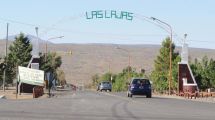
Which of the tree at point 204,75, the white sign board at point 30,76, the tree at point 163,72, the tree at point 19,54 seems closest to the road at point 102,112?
the white sign board at point 30,76

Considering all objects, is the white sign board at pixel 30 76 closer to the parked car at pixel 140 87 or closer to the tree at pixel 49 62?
the parked car at pixel 140 87

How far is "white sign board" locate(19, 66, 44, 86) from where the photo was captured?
2486 inches

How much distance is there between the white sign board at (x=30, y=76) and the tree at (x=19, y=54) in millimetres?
36206

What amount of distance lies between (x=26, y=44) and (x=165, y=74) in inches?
1242

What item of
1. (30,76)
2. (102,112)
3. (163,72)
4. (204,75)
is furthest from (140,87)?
(163,72)

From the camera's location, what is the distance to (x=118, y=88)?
115 metres

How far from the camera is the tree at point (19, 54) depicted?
102994mm

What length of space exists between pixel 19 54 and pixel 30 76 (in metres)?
41.3

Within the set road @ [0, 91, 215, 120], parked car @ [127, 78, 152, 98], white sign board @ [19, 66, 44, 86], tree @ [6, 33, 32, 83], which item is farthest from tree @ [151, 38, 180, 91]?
road @ [0, 91, 215, 120]

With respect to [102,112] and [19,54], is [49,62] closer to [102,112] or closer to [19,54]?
[19,54]

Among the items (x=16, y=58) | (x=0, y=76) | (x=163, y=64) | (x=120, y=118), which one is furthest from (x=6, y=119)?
(x=16, y=58)

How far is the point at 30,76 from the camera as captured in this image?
6431 centimetres

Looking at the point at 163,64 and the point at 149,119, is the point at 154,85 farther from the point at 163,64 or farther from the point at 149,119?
the point at 149,119

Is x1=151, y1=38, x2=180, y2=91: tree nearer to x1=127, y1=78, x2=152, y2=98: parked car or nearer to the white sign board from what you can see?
the white sign board
